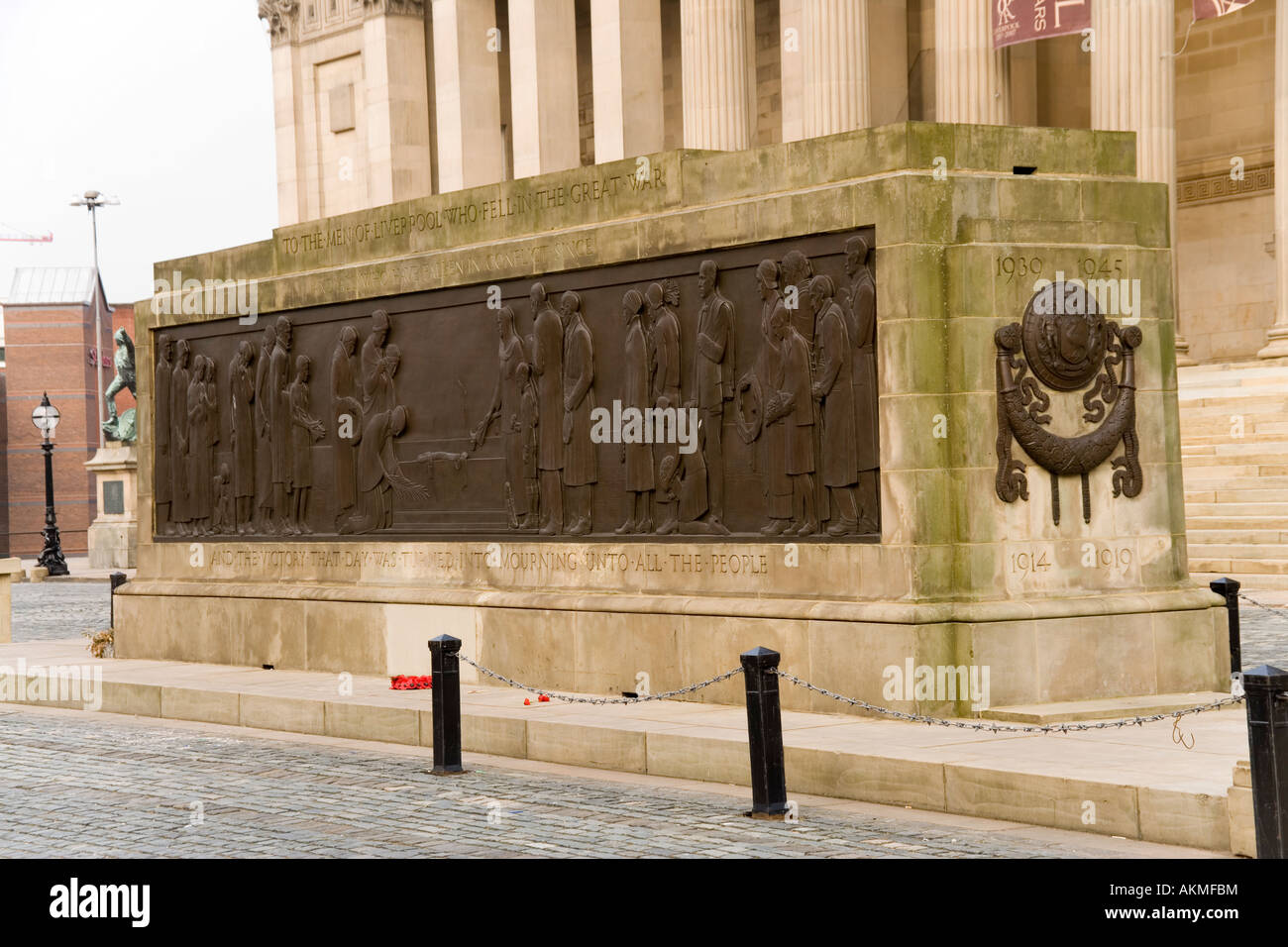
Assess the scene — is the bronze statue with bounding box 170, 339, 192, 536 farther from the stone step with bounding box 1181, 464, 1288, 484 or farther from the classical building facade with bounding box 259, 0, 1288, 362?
the classical building facade with bounding box 259, 0, 1288, 362

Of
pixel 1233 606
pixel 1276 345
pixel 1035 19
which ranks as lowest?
pixel 1233 606

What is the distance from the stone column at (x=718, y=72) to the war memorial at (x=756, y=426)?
70.3ft

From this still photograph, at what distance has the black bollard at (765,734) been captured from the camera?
1131cm

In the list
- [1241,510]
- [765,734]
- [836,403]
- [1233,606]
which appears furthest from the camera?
[1241,510]

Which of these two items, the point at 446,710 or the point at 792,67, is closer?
the point at 446,710

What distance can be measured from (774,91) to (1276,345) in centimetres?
1887

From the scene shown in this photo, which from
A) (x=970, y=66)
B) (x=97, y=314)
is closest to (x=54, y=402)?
(x=97, y=314)

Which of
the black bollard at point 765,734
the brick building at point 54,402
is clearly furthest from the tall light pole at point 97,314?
the black bollard at point 765,734

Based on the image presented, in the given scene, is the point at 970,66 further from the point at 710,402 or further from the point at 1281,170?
the point at 710,402

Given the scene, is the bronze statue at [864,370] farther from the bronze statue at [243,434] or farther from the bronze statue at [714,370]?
the bronze statue at [243,434]

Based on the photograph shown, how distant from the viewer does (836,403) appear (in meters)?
15.0

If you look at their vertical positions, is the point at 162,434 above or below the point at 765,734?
above

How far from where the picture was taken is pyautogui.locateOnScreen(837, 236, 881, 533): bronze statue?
14.7m
